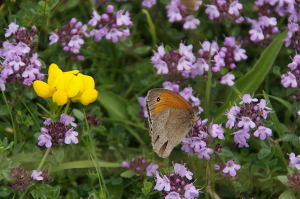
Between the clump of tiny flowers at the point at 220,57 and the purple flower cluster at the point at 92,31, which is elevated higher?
the purple flower cluster at the point at 92,31

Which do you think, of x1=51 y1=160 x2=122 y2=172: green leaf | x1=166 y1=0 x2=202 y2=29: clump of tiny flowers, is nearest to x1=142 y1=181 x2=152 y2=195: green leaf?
x1=51 y1=160 x2=122 y2=172: green leaf

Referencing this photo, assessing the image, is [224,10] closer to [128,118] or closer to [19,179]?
[128,118]

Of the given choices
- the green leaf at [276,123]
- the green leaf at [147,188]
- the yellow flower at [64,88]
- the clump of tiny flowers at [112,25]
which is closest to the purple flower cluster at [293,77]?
the green leaf at [276,123]

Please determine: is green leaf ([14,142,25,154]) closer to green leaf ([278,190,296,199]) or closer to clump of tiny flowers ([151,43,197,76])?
clump of tiny flowers ([151,43,197,76])

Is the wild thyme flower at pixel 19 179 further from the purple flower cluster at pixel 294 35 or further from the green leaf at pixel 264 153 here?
the purple flower cluster at pixel 294 35

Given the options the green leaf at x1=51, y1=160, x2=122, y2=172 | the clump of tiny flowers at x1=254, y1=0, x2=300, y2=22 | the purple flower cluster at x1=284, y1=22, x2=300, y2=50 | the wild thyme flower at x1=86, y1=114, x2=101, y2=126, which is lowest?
the green leaf at x1=51, y1=160, x2=122, y2=172
